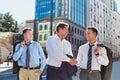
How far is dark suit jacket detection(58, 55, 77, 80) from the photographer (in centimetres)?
473

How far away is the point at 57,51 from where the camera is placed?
472 centimetres

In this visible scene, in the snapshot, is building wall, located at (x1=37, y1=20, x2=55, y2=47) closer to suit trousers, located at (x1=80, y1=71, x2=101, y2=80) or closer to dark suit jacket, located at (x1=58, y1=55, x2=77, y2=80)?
suit trousers, located at (x1=80, y1=71, x2=101, y2=80)

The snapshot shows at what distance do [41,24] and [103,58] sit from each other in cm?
6379

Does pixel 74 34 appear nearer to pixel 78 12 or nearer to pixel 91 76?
pixel 78 12

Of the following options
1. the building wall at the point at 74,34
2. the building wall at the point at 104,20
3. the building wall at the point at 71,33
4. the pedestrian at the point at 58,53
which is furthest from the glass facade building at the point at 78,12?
the pedestrian at the point at 58,53

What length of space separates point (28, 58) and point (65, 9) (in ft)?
202

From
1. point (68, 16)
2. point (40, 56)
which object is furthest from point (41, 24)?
point (40, 56)

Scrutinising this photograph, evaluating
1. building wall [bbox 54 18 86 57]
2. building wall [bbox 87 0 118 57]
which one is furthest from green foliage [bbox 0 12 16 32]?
building wall [bbox 87 0 118 57]

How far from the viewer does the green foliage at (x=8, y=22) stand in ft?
225

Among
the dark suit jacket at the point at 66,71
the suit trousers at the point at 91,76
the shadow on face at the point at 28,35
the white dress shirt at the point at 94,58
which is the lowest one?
the suit trousers at the point at 91,76

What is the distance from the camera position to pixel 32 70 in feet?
16.7

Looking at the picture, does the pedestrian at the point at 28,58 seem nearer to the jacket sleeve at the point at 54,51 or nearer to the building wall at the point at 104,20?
the jacket sleeve at the point at 54,51

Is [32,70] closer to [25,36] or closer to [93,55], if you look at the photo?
[25,36]

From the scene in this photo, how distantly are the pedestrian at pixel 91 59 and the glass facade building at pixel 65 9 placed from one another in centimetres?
5926
